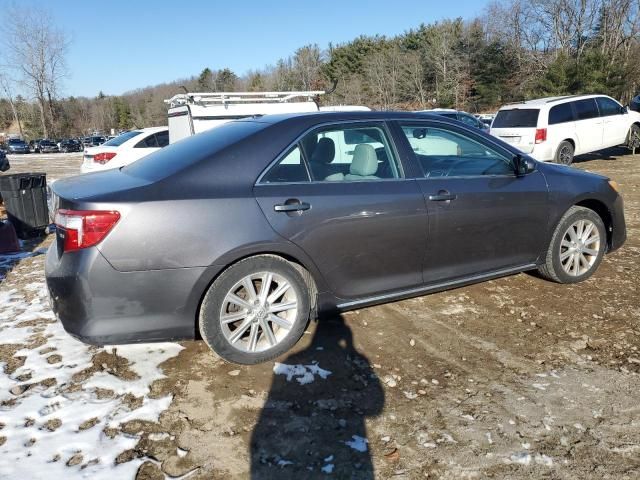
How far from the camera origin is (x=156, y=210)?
2857 mm

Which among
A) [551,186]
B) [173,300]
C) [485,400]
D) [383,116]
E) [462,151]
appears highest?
[383,116]

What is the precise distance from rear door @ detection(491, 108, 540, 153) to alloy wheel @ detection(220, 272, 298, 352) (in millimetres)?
10319

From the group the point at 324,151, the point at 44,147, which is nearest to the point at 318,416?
the point at 324,151

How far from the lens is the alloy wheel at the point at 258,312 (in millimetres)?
3137

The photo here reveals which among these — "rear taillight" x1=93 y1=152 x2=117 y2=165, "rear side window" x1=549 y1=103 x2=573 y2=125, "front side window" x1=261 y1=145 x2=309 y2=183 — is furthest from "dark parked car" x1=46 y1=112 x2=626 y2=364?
"rear side window" x1=549 y1=103 x2=573 y2=125

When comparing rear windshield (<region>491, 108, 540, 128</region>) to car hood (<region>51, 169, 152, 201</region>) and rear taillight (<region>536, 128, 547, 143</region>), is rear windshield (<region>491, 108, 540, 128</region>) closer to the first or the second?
rear taillight (<region>536, 128, 547, 143</region>)

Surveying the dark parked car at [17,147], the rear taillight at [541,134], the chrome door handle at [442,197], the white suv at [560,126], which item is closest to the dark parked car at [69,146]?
the dark parked car at [17,147]

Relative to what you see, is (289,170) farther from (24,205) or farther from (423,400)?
(24,205)

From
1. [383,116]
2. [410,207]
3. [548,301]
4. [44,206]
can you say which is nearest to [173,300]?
[410,207]

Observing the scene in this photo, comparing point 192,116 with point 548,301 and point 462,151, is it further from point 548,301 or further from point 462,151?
point 548,301

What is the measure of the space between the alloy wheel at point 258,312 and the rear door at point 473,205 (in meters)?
1.14

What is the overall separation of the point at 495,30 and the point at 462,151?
182 ft

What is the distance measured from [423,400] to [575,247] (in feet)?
8.37

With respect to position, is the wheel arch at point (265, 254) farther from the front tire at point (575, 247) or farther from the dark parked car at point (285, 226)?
the front tire at point (575, 247)
